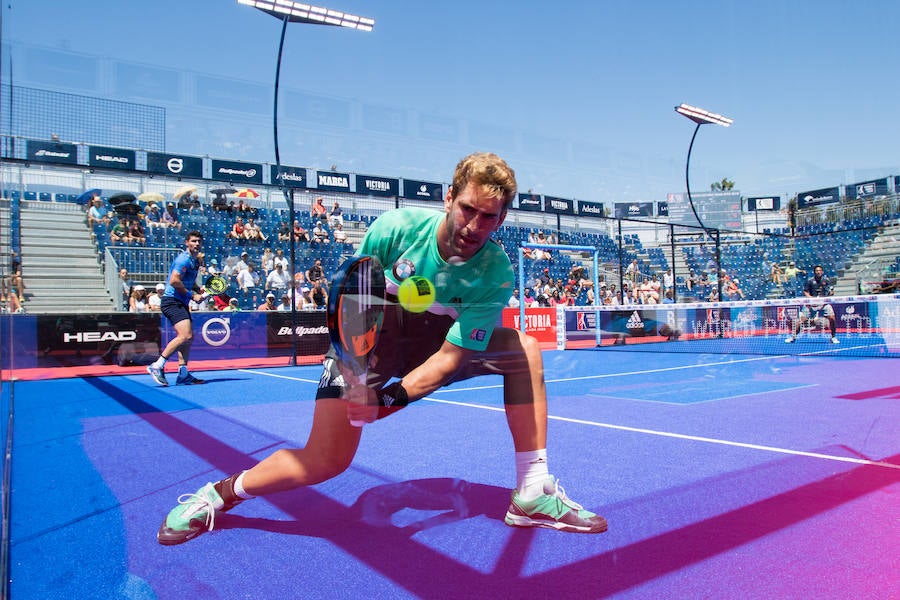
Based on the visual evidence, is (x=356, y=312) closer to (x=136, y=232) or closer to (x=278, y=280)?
(x=278, y=280)

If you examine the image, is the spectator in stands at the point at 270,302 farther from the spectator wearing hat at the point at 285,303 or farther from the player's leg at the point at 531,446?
the player's leg at the point at 531,446

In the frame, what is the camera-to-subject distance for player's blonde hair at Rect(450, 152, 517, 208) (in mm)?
1370

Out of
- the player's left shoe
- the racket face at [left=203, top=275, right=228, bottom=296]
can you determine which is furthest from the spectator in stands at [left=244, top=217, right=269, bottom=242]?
the player's left shoe

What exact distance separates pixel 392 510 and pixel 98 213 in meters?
1.24

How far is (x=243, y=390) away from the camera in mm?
4949

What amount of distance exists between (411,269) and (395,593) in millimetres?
736

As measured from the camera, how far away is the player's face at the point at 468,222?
4.48ft

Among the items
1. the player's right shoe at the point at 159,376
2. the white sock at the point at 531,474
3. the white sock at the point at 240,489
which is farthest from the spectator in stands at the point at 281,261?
the player's right shoe at the point at 159,376

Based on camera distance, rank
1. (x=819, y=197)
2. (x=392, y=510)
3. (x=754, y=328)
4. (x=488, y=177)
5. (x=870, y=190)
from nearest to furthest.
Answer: (x=488, y=177) → (x=392, y=510) → (x=870, y=190) → (x=819, y=197) → (x=754, y=328)

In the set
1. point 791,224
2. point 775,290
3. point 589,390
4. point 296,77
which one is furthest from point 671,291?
point 296,77

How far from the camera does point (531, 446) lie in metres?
1.83

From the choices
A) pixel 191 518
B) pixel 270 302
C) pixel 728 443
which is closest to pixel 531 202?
pixel 270 302

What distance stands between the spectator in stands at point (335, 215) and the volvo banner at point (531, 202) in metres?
0.48

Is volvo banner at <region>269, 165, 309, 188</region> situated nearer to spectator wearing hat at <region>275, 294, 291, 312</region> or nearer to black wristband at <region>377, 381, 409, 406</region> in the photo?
spectator wearing hat at <region>275, 294, 291, 312</region>
